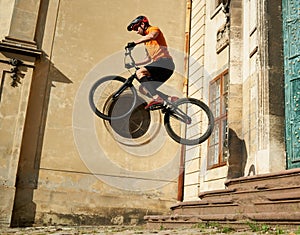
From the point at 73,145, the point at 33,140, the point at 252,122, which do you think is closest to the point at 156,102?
the point at 252,122

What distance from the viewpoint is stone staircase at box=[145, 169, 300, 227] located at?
448 centimetres

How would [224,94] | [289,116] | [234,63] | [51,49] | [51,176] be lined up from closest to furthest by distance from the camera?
[289,116], [234,63], [224,94], [51,176], [51,49]

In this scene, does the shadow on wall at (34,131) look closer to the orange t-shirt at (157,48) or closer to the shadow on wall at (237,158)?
the shadow on wall at (237,158)

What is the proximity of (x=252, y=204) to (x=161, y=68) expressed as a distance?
7.68 feet

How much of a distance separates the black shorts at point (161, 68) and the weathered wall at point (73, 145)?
466 centimetres

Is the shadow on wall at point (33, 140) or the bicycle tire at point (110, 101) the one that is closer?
the shadow on wall at point (33, 140)

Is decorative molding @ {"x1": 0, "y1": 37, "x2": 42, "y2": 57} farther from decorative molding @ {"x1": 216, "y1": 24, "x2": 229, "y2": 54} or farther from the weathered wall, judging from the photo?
decorative molding @ {"x1": 216, "y1": 24, "x2": 229, "y2": 54}

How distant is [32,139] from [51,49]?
A: 2.54 metres

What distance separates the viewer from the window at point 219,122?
28.8ft

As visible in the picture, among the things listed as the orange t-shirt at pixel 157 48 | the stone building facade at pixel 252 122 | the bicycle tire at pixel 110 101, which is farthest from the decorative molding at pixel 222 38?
the orange t-shirt at pixel 157 48

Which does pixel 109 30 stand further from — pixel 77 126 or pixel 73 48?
pixel 77 126

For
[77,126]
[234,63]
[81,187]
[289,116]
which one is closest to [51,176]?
[81,187]

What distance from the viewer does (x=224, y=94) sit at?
905cm

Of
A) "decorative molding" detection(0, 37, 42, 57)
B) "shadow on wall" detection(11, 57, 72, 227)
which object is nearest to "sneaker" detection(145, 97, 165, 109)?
"shadow on wall" detection(11, 57, 72, 227)
